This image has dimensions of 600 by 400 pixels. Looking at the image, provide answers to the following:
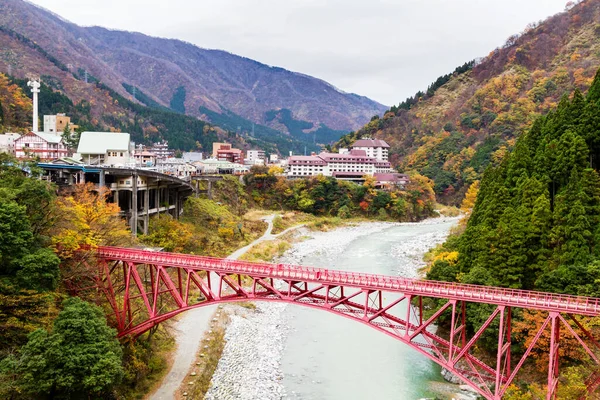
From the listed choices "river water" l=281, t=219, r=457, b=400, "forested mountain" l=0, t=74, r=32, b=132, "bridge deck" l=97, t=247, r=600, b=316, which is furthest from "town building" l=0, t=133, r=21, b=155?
"river water" l=281, t=219, r=457, b=400

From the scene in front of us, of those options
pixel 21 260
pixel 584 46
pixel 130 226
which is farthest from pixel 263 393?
pixel 584 46

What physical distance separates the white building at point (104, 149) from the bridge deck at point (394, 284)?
26.0 m

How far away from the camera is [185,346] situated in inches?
1083

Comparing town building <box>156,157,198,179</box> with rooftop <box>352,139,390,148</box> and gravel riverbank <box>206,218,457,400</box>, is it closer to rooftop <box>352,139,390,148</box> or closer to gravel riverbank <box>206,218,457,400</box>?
gravel riverbank <box>206,218,457,400</box>

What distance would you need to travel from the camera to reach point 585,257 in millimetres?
24141

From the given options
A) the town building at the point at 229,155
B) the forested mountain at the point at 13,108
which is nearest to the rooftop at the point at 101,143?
the forested mountain at the point at 13,108

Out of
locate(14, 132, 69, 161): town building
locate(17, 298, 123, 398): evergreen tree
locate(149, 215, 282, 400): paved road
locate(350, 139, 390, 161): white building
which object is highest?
locate(350, 139, 390, 161): white building

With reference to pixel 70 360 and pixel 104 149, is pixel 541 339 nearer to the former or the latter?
pixel 70 360

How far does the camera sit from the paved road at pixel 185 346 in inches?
894

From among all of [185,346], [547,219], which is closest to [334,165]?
[547,219]

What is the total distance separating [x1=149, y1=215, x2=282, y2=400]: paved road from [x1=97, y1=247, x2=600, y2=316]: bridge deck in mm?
5829

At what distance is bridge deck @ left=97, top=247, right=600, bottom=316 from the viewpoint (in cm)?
1827

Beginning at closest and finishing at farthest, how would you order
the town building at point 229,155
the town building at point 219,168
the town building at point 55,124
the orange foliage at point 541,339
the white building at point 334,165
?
the orange foliage at point 541,339, the town building at point 55,124, the town building at point 219,168, the white building at point 334,165, the town building at point 229,155

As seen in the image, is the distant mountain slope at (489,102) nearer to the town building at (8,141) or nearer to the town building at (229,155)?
the town building at (229,155)
